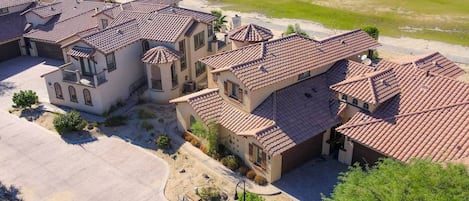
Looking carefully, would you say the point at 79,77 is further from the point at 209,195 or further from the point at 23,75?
the point at 209,195

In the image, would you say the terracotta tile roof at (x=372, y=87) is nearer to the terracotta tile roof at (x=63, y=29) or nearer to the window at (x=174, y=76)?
the window at (x=174, y=76)

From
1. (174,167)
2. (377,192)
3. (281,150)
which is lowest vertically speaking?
(174,167)

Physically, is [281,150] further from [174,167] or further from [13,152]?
[13,152]

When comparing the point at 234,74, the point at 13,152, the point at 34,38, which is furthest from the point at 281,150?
the point at 34,38

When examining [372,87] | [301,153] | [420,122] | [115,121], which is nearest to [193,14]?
[115,121]

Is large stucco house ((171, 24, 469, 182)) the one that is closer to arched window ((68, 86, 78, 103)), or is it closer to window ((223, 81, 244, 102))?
window ((223, 81, 244, 102))

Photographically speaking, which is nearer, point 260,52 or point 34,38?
point 260,52

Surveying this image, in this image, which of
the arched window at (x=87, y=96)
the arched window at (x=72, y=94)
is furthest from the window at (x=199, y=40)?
the arched window at (x=72, y=94)
